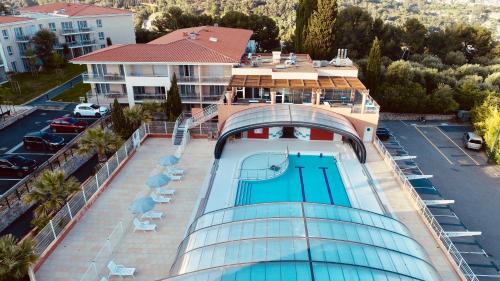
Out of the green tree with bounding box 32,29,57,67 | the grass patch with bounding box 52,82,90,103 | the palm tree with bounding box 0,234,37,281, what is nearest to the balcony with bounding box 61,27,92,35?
the green tree with bounding box 32,29,57,67

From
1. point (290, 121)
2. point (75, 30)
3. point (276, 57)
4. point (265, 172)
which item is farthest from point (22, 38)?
point (265, 172)

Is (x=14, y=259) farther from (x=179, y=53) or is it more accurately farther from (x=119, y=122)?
(x=179, y=53)

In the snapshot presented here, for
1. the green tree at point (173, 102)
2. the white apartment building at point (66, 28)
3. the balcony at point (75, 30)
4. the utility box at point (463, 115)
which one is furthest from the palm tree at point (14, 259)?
the balcony at point (75, 30)

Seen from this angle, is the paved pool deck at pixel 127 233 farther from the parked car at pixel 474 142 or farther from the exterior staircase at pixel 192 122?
the parked car at pixel 474 142

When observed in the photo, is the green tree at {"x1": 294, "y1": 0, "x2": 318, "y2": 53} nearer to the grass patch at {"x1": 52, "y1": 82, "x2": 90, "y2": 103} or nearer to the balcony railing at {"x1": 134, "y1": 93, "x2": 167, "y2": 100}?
the balcony railing at {"x1": 134, "y1": 93, "x2": 167, "y2": 100}

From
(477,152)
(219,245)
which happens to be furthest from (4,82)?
(477,152)

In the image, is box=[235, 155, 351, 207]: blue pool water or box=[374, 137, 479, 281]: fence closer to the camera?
box=[374, 137, 479, 281]: fence

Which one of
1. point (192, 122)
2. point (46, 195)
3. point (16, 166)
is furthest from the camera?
point (192, 122)
